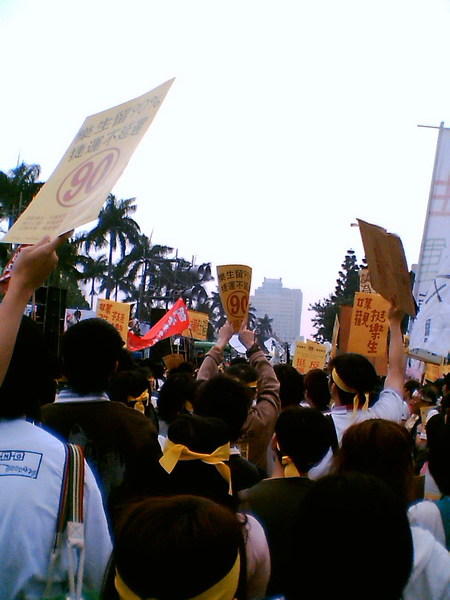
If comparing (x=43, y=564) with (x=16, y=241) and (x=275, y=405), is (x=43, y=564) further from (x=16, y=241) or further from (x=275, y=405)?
(x=275, y=405)

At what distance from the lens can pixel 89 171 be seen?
2.41 meters

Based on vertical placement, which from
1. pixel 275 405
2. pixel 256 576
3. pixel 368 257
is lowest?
pixel 256 576

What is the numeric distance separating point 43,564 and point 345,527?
87 cm

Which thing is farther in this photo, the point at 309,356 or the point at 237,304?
the point at 309,356

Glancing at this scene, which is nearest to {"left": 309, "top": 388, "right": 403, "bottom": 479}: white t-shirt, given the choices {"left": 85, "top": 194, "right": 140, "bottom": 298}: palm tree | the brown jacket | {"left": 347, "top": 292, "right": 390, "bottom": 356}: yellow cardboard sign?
the brown jacket

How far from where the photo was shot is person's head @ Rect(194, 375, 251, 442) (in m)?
3.43

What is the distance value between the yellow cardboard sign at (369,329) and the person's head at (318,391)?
3.25 metres

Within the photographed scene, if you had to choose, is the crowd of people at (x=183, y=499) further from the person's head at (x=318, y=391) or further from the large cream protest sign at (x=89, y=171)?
the person's head at (x=318, y=391)

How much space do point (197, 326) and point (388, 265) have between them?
1226 centimetres

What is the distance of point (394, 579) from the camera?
163 centimetres

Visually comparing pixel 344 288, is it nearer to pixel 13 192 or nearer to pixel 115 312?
pixel 13 192

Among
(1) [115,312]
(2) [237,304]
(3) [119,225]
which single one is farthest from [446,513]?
(3) [119,225]

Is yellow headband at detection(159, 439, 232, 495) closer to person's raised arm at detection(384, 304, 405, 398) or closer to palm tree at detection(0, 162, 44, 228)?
person's raised arm at detection(384, 304, 405, 398)

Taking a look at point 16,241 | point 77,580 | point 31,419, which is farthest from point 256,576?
point 16,241
